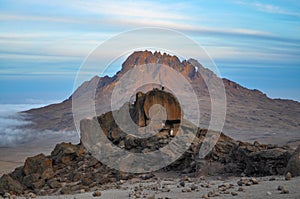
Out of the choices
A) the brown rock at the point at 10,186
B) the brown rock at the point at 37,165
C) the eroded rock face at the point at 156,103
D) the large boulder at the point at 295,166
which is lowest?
the brown rock at the point at 10,186

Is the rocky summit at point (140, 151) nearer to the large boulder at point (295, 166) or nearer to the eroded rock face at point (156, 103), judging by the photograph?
the eroded rock face at point (156, 103)

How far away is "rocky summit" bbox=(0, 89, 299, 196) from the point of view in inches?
989

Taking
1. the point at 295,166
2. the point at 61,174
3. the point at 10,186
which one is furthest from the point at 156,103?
the point at 295,166

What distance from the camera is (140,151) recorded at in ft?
107

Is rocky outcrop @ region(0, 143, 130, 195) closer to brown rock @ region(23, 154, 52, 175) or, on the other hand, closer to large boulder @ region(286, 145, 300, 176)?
brown rock @ region(23, 154, 52, 175)

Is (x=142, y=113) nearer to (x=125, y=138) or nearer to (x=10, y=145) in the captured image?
(x=125, y=138)

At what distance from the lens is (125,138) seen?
3512 centimetres

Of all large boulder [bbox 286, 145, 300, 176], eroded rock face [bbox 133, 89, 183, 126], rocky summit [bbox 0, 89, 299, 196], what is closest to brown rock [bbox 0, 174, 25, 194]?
rocky summit [bbox 0, 89, 299, 196]

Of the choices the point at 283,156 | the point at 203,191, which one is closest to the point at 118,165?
the point at 283,156

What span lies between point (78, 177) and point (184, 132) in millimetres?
8643

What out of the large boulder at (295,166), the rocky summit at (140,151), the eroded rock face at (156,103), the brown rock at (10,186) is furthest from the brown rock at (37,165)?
the large boulder at (295,166)

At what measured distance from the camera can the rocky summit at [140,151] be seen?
25112 mm

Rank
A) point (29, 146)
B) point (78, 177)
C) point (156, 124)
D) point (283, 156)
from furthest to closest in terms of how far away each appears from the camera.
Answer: point (29, 146) → point (156, 124) → point (78, 177) → point (283, 156)

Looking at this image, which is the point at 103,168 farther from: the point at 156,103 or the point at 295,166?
the point at 295,166
